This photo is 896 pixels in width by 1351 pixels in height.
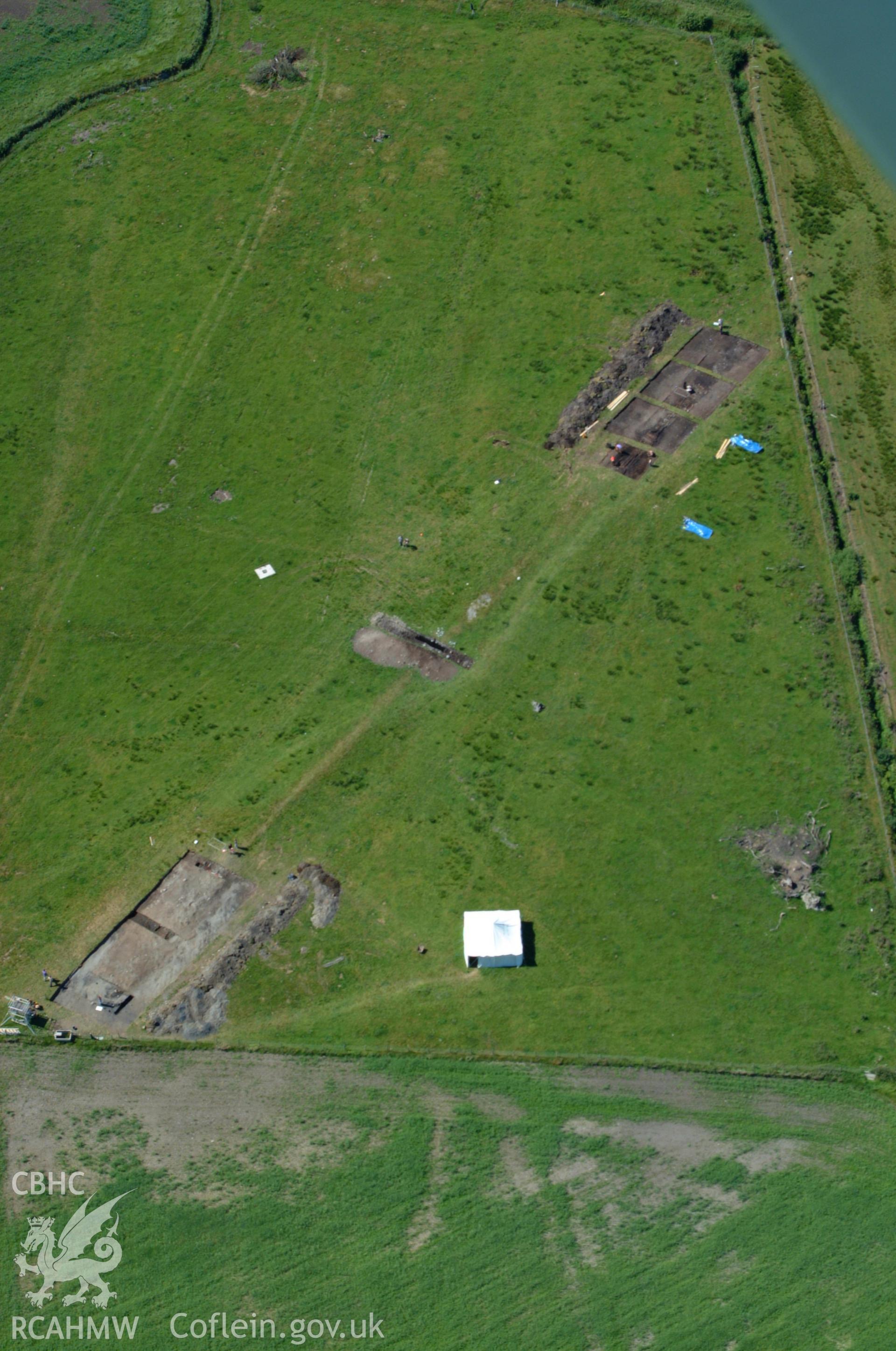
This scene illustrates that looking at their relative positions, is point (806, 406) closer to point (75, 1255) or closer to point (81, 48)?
point (75, 1255)

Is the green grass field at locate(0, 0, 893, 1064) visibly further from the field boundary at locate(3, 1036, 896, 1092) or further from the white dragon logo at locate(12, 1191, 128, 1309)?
the white dragon logo at locate(12, 1191, 128, 1309)

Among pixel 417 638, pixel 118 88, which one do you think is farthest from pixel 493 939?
pixel 118 88

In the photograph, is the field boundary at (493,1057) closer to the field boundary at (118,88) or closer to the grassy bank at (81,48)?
the field boundary at (118,88)

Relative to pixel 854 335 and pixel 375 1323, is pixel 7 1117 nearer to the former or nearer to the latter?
pixel 375 1323

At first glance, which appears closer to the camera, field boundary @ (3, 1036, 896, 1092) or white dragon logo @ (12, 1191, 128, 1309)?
white dragon logo @ (12, 1191, 128, 1309)

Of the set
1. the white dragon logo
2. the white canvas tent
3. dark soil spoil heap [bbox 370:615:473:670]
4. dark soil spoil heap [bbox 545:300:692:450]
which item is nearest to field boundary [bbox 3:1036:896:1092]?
the white canvas tent

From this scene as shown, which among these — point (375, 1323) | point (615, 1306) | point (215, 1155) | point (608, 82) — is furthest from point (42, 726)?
point (608, 82)
